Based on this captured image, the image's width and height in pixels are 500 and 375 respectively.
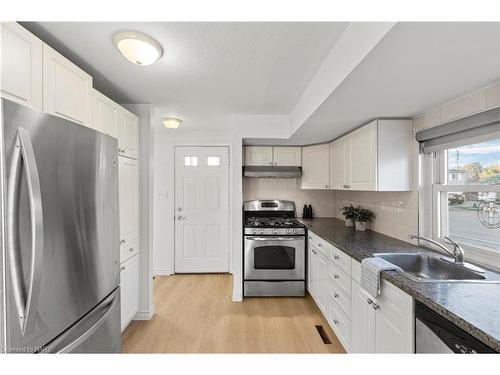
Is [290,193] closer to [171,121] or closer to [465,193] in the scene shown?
[171,121]

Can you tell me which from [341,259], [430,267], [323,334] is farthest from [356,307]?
[323,334]

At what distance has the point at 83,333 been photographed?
124 centimetres

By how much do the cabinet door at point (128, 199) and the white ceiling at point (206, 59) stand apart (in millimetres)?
703

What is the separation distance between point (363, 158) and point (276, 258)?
1.56 metres

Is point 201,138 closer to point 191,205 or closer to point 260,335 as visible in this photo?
point 191,205

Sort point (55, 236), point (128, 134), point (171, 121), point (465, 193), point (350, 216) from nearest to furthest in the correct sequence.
→ point (55, 236) → point (465, 193) → point (128, 134) → point (350, 216) → point (171, 121)

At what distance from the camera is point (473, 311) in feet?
3.20

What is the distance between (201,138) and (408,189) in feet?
9.68

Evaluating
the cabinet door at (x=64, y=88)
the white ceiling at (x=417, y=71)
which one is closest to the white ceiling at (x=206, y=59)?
the cabinet door at (x=64, y=88)

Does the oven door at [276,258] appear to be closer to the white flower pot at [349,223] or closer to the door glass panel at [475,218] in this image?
the white flower pot at [349,223]

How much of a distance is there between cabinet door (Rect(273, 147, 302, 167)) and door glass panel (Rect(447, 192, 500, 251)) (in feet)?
6.50

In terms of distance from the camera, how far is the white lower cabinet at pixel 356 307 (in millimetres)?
1268

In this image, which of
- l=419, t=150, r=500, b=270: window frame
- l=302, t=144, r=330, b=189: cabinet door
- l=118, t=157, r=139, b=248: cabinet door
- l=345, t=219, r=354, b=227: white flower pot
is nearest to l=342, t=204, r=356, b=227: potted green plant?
l=345, t=219, r=354, b=227: white flower pot

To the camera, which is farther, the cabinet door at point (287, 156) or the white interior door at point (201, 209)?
the white interior door at point (201, 209)
